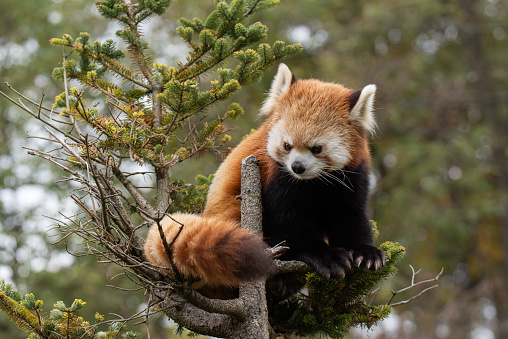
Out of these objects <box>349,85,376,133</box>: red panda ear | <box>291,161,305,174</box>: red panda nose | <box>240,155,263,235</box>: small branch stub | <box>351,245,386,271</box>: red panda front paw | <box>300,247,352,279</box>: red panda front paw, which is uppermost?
<box>240,155,263,235</box>: small branch stub

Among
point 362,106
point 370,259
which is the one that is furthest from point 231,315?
point 362,106

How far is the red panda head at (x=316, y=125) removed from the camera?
11.6ft

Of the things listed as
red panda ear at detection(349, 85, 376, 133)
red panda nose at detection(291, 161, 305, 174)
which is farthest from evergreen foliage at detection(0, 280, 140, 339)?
red panda ear at detection(349, 85, 376, 133)

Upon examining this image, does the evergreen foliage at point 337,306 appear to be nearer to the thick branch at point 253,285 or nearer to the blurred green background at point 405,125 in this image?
the thick branch at point 253,285

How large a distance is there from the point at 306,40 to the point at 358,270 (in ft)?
41.0

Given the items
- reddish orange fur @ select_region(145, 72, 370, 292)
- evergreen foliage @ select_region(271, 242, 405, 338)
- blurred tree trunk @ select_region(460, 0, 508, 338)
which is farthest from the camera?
blurred tree trunk @ select_region(460, 0, 508, 338)

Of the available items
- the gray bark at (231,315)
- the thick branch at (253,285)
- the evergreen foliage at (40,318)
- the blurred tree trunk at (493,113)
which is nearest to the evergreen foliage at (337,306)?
the thick branch at (253,285)

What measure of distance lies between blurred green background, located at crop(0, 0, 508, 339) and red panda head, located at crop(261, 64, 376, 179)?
6.93 m

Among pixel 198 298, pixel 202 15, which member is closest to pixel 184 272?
pixel 198 298

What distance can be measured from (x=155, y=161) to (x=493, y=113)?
42.3ft

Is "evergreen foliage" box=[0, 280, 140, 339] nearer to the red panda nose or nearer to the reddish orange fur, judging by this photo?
the reddish orange fur

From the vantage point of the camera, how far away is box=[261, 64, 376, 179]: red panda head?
3.53m

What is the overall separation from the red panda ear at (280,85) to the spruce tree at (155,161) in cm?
17

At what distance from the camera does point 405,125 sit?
14492 mm
